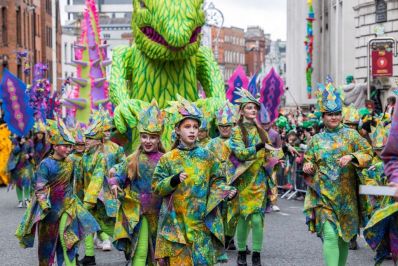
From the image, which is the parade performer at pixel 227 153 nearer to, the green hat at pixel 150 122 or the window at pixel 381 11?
the green hat at pixel 150 122

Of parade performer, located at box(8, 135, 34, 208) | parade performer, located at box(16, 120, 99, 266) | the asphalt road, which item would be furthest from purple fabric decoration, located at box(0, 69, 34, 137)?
parade performer, located at box(16, 120, 99, 266)

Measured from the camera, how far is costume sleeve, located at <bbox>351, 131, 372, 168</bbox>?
31.0ft

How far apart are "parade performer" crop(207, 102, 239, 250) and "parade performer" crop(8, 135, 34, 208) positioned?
8.54 metres

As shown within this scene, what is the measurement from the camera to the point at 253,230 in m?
11.4

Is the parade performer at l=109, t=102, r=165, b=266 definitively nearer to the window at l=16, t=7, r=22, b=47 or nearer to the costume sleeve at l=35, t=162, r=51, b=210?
the costume sleeve at l=35, t=162, r=51, b=210

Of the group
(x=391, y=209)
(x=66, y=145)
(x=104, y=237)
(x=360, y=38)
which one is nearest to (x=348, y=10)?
(x=360, y=38)

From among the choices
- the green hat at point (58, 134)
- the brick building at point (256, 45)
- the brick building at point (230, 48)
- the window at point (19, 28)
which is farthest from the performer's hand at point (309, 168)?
the brick building at point (256, 45)

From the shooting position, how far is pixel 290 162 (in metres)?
22.2

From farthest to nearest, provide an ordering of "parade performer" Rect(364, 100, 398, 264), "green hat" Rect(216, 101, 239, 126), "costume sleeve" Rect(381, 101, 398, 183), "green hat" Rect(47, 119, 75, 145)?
"green hat" Rect(216, 101, 239, 126), "green hat" Rect(47, 119, 75, 145), "parade performer" Rect(364, 100, 398, 264), "costume sleeve" Rect(381, 101, 398, 183)

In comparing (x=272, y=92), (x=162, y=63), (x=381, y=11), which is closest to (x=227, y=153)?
(x=162, y=63)

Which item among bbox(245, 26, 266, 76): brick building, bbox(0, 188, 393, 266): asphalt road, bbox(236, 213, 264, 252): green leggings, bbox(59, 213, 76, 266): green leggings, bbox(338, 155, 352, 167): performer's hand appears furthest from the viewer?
bbox(245, 26, 266, 76): brick building

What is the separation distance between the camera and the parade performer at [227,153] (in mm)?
11570

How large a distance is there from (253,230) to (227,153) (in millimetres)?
867

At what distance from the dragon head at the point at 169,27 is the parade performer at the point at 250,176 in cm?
81
